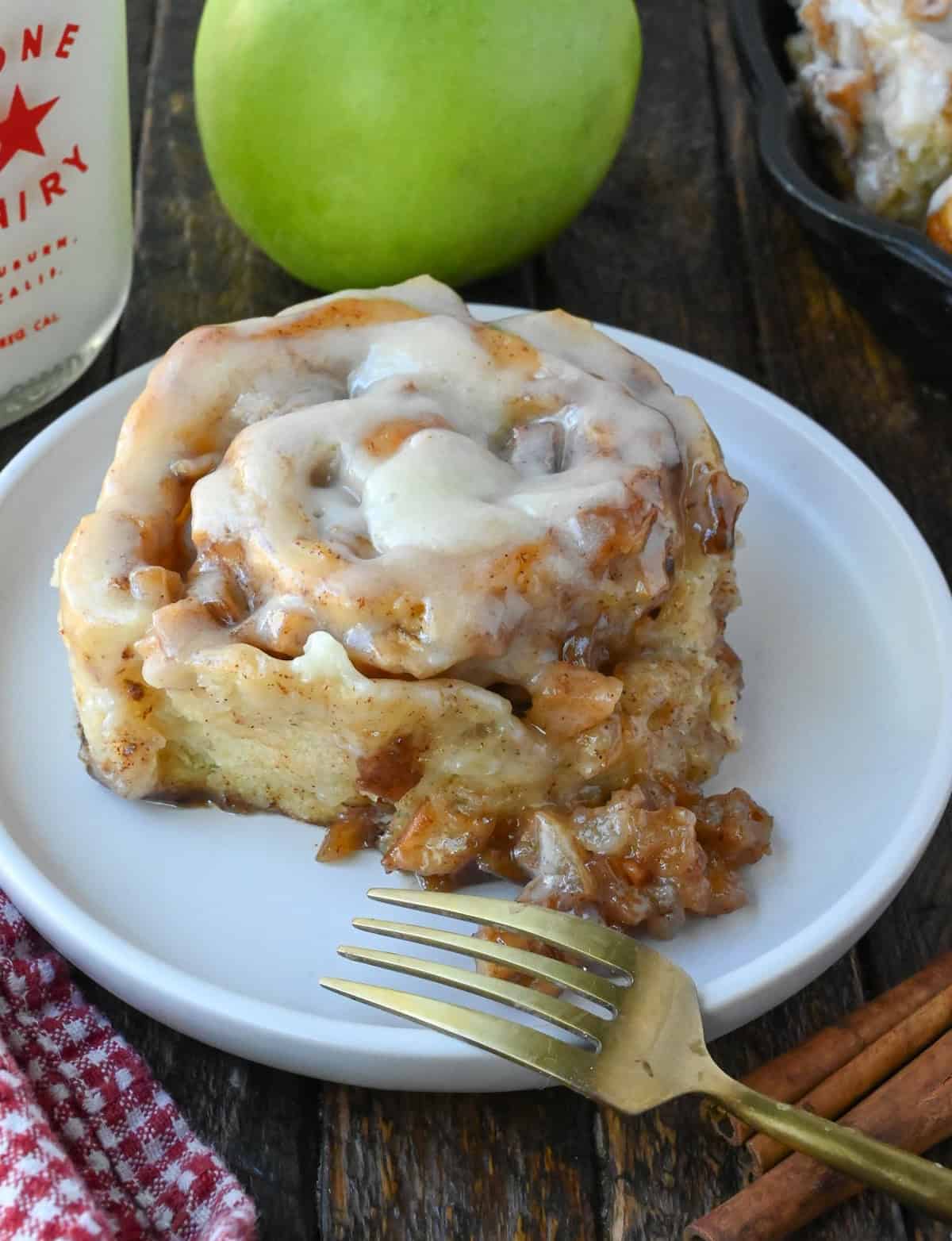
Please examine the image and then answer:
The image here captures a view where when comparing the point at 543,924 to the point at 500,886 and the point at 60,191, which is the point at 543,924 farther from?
the point at 60,191

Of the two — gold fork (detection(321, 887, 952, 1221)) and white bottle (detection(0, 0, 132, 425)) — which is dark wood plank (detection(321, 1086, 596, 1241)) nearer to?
gold fork (detection(321, 887, 952, 1221))

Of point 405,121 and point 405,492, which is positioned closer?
point 405,492

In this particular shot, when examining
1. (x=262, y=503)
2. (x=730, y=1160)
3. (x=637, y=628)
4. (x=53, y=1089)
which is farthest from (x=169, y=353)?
(x=730, y=1160)

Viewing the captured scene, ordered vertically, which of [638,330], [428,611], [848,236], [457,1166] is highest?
[848,236]

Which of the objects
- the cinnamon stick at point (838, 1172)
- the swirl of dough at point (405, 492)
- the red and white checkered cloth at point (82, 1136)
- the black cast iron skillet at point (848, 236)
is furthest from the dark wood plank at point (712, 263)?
the red and white checkered cloth at point (82, 1136)

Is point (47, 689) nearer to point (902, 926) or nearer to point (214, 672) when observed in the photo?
point (214, 672)

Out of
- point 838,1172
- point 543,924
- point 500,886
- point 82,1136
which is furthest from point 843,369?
point 82,1136

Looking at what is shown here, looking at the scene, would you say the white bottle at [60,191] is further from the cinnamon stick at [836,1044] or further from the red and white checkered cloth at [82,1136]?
the cinnamon stick at [836,1044]
